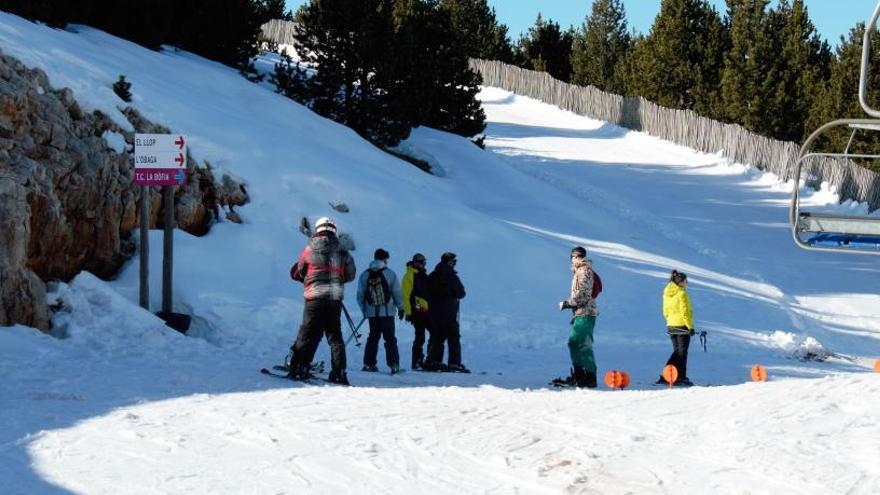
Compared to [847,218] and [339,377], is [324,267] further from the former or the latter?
[847,218]

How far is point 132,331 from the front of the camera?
13297mm

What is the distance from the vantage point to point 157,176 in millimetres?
14117

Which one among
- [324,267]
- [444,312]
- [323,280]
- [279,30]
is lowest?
[444,312]

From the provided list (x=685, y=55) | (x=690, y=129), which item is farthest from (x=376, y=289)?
(x=685, y=55)

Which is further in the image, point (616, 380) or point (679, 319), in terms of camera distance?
point (679, 319)

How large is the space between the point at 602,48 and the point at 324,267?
62645 millimetres

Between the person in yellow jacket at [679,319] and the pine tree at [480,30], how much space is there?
47.1 m

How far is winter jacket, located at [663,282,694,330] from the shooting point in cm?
1405

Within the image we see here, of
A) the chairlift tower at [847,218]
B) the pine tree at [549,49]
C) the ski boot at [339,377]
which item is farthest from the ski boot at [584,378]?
the pine tree at [549,49]

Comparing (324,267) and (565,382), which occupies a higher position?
(324,267)

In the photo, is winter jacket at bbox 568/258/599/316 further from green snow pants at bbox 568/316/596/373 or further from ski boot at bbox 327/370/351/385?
ski boot at bbox 327/370/351/385

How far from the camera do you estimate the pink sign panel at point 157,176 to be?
14.0 meters

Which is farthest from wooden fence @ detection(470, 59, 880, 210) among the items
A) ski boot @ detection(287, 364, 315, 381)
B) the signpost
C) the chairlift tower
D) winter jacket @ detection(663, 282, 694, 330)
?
ski boot @ detection(287, 364, 315, 381)

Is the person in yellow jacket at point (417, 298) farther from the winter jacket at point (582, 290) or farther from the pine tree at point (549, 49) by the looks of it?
the pine tree at point (549, 49)
